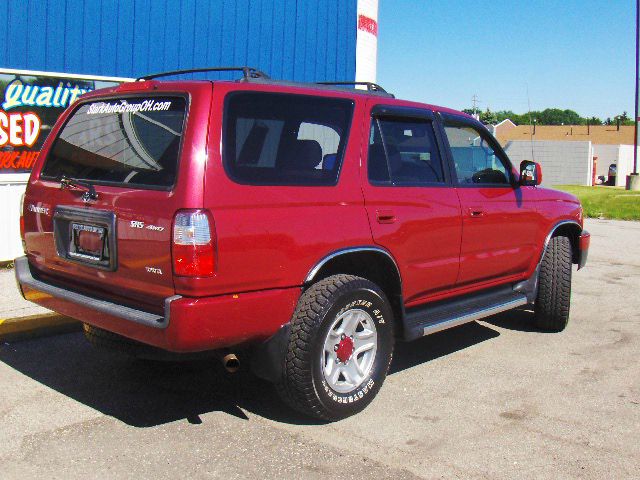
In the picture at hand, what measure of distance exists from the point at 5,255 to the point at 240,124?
5.48 m

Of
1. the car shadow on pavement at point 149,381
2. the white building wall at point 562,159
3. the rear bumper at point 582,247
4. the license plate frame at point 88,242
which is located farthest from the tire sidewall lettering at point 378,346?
the white building wall at point 562,159

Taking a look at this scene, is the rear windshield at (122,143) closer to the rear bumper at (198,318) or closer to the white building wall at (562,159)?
the rear bumper at (198,318)

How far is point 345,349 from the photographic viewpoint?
4.25 m

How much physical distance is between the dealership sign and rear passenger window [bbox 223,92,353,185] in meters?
5.23

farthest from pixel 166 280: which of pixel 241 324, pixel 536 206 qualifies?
pixel 536 206

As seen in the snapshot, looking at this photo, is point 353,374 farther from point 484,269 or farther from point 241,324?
point 484,269

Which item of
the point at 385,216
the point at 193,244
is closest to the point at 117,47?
the point at 385,216

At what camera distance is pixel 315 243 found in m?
3.95

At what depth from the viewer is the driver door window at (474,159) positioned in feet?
17.5

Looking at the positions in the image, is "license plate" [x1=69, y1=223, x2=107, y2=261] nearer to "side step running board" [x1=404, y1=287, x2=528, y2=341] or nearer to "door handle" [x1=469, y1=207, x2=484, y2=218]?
"side step running board" [x1=404, y1=287, x2=528, y2=341]

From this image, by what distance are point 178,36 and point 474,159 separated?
18.4ft

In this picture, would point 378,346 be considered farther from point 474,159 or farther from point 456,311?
point 474,159

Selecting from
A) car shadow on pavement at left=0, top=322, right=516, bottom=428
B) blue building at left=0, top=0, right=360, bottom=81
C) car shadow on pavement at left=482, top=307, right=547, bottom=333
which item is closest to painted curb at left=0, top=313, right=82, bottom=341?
car shadow on pavement at left=0, top=322, right=516, bottom=428

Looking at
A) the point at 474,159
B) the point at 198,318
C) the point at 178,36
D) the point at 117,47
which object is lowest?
the point at 198,318
